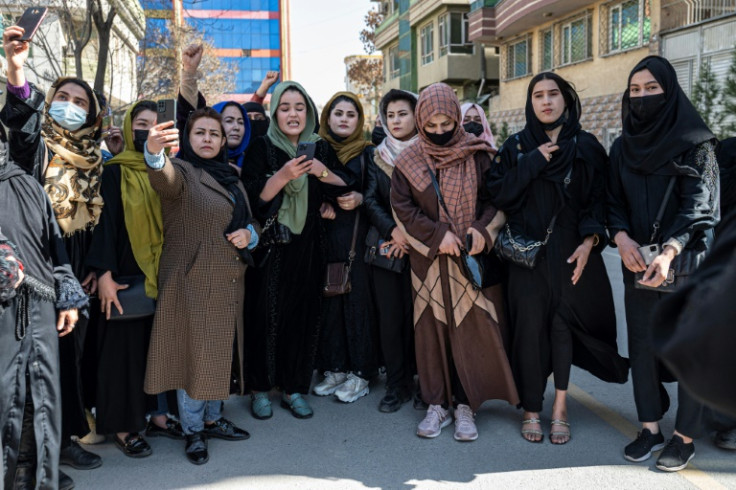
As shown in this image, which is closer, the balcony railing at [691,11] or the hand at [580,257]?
the hand at [580,257]

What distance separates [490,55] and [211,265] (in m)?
24.3

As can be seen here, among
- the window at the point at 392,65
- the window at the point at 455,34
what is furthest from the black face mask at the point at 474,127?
the window at the point at 392,65

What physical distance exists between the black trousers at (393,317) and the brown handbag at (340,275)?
0.56 feet

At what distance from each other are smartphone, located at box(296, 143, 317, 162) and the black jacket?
620 millimetres

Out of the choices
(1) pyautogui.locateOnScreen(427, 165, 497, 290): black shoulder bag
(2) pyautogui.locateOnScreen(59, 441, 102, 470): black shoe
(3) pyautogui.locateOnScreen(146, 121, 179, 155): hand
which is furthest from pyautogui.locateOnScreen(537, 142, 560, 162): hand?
(2) pyautogui.locateOnScreen(59, 441, 102, 470): black shoe

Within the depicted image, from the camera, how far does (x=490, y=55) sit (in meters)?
25.9

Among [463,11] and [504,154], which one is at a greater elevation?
[463,11]

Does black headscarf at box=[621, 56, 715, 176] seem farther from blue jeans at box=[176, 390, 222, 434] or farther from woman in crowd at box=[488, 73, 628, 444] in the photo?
blue jeans at box=[176, 390, 222, 434]

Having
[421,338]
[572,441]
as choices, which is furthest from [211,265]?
[572,441]

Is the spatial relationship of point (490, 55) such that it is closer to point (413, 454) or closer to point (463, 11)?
point (463, 11)

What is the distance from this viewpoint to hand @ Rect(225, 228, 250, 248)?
3.57m

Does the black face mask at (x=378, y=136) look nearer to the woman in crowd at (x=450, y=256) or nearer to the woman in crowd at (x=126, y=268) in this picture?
the woman in crowd at (x=450, y=256)

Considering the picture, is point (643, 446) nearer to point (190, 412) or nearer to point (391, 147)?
point (391, 147)

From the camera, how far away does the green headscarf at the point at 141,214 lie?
345 cm
